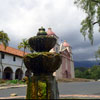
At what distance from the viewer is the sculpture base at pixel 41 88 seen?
503 cm

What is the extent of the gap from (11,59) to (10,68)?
2.00m

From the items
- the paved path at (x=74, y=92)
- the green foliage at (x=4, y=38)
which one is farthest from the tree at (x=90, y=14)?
the green foliage at (x=4, y=38)

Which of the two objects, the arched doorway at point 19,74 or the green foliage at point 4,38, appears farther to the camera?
the arched doorway at point 19,74

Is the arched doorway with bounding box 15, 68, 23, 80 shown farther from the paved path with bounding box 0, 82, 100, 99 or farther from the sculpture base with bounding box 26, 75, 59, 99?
the sculpture base with bounding box 26, 75, 59, 99

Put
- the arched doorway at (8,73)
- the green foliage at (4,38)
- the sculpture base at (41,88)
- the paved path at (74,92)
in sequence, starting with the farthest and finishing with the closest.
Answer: the arched doorway at (8,73) < the green foliage at (4,38) < the paved path at (74,92) < the sculpture base at (41,88)

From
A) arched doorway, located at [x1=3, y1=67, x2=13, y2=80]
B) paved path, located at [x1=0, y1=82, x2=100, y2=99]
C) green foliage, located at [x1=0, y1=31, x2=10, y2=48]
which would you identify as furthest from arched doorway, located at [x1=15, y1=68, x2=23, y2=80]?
paved path, located at [x1=0, y1=82, x2=100, y2=99]

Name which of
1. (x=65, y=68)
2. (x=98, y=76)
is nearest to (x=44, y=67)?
(x=65, y=68)

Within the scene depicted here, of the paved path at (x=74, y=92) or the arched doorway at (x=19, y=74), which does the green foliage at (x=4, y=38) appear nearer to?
the arched doorway at (x=19, y=74)

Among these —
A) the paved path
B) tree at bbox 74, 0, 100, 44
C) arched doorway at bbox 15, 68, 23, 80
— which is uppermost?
tree at bbox 74, 0, 100, 44

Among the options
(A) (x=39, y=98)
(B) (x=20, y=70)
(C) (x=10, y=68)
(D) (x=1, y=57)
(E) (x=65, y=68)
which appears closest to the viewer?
(A) (x=39, y=98)

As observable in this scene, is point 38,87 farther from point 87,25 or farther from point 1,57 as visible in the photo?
point 1,57

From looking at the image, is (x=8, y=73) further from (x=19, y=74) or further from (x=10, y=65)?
(x=19, y=74)

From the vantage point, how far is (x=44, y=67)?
17.0 ft

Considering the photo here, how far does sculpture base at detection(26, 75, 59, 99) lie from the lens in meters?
5.03
